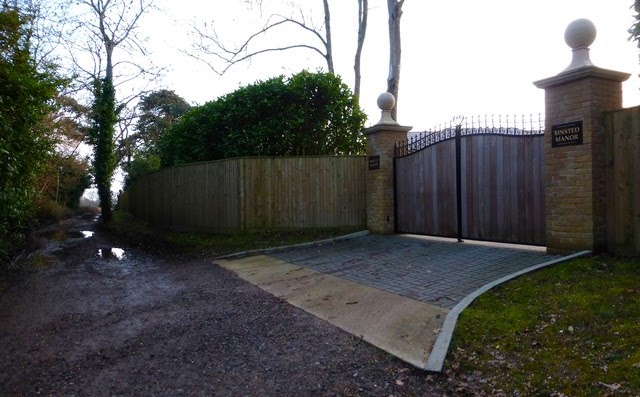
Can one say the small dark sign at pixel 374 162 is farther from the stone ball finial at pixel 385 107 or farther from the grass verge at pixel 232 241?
the grass verge at pixel 232 241

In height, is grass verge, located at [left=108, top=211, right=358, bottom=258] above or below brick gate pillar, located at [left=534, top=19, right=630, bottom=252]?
below

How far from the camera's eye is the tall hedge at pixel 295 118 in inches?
484

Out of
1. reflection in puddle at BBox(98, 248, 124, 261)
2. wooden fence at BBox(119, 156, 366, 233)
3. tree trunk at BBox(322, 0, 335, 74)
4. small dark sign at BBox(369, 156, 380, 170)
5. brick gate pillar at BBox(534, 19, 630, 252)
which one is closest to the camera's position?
brick gate pillar at BBox(534, 19, 630, 252)

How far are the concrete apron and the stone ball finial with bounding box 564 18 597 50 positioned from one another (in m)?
4.23

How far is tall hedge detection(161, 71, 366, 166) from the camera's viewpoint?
40.3 feet

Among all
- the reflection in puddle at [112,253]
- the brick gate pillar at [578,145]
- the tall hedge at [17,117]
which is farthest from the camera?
the reflection in puddle at [112,253]

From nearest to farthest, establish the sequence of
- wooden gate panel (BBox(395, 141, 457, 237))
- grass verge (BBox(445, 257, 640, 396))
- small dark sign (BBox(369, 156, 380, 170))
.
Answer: grass verge (BBox(445, 257, 640, 396)) < wooden gate panel (BBox(395, 141, 457, 237)) < small dark sign (BBox(369, 156, 380, 170))

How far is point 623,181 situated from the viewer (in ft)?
19.5

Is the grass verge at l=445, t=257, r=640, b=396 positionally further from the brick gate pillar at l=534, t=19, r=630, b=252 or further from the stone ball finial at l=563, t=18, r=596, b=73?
the stone ball finial at l=563, t=18, r=596, b=73

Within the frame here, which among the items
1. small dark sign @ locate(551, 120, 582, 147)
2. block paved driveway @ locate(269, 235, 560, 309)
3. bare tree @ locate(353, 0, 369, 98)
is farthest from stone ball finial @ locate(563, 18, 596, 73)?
bare tree @ locate(353, 0, 369, 98)

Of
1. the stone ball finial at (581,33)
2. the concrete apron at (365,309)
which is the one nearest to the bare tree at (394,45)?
the stone ball finial at (581,33)

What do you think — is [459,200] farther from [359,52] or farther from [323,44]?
[323,44]

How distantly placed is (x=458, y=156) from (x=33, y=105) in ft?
26.7

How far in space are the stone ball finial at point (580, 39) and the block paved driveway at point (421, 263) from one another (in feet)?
A: 8.83
